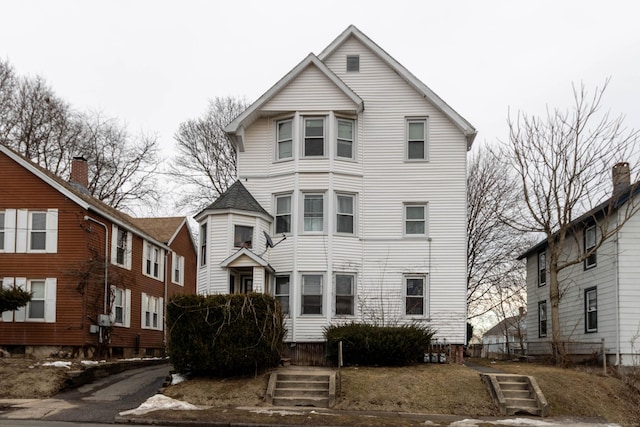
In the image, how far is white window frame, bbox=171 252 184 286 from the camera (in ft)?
128

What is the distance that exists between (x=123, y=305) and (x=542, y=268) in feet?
64.4

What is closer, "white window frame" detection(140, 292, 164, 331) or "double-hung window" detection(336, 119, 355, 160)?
"double-hung window" detection(336, 119, 355, 160)

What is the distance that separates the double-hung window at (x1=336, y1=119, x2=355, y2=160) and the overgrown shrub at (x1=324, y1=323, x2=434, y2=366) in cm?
661

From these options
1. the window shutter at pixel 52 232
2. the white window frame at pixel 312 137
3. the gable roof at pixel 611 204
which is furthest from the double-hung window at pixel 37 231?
the gable roof at pixel 611 204

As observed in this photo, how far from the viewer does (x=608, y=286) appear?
2561 centimetres

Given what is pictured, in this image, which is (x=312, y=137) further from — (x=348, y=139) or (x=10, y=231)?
(x=10, y=231)

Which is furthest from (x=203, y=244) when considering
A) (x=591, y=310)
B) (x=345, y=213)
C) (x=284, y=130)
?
(x=591, y=310)

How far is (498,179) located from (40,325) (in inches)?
1060

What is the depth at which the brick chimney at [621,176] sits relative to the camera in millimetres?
27156

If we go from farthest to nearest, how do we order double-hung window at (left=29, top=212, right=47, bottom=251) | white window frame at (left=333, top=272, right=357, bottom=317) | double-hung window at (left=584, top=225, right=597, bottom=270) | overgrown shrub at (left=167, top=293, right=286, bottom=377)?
double-hung window at (left=584, top=225, right=597, bottom=270), double-hung window at (left=29, top=212, right=47, bottom=251), white window frame at (left=333, top=272, right=357, bottom=317), overgrown shrub at (left=167, top=293, right=286, bottom=377)

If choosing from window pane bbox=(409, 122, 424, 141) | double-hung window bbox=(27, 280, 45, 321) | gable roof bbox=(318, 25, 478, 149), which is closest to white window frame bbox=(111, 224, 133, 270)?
double-hung window bbox=(27, 280, 45, 321)

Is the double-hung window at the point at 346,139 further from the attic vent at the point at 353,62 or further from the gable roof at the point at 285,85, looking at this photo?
the attic vent at the point at 353,62

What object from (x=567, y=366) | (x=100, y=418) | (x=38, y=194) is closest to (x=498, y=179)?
(x=567, y=366)

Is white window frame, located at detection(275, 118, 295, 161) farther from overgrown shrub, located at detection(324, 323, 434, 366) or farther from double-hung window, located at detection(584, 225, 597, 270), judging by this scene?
double-hung window, located at detection(584, 225, 597, 270)
